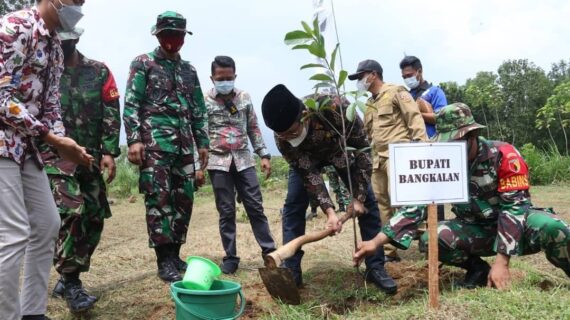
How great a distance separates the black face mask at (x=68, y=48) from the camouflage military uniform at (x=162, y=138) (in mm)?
449

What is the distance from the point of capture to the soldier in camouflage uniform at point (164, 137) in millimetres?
3543

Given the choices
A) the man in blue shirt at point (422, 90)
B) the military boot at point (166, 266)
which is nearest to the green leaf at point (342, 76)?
the military boot at point (166, 266)

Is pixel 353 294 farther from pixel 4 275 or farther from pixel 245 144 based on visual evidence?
pixel 4 275

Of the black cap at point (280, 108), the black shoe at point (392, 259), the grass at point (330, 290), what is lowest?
the black shoe at point (392, 259)

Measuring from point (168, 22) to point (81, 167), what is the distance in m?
1.19

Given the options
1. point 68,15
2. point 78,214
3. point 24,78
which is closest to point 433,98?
point 78,214

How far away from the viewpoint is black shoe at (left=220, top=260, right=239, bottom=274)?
156 inches

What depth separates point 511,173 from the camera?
2977 mm

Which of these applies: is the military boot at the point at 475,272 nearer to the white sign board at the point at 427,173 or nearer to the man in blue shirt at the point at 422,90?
the white sign board at the point at 427,173

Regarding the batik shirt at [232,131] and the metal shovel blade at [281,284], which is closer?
the metal shovel blade at [281,284]

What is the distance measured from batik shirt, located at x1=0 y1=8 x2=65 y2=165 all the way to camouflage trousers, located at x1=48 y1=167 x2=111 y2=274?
2.30ft

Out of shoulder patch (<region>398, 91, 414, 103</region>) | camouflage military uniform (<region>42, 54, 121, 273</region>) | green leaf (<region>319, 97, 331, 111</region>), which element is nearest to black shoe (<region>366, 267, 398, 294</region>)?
green leaf (<region>319, 97, 331, 111</region>)

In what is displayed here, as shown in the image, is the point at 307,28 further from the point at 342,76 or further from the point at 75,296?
the point at 75,296

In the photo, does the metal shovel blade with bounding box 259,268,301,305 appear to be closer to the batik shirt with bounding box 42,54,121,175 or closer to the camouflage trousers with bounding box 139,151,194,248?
the camouflage trousers with bounding box 139,151,194,248
